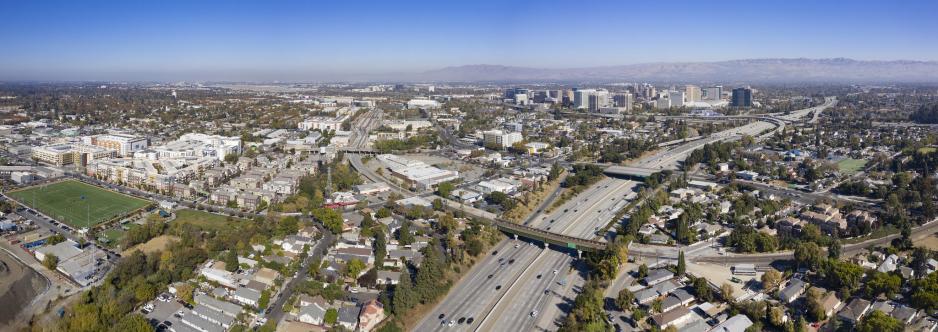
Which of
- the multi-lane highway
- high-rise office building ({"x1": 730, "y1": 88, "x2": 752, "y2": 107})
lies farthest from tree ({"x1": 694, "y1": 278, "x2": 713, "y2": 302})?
high-rise office building ({"x1": 730, "y1": 88, "x2": 752, "y2": 107})

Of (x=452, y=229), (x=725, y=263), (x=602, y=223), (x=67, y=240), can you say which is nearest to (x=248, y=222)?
(x=67, y=240)

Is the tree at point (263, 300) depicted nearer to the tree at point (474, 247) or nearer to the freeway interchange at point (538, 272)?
the freeway interchange at point (538, 272)

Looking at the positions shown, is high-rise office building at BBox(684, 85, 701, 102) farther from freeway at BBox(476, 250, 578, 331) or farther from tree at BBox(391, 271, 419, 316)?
tree at BBox(391, 271, 419, 316)

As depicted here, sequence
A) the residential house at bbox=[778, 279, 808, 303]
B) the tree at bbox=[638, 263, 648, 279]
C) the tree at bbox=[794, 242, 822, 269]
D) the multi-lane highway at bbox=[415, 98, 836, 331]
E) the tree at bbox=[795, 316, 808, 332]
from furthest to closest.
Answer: the tree at bbox=[794, 242, 822, 269]
the tree at bbox=[638, 263, 648, 279]
the residential house at bbox=[778, 279, 808, 303]
the multi-lane highway at bbox=[415, 98, 836, 331]
the tree at bbox=[795, 316, 808, 332]

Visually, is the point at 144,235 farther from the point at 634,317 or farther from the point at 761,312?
the point at 761,312

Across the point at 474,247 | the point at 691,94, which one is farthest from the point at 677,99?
the point at 474,247

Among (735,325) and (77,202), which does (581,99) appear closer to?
(77,202)
